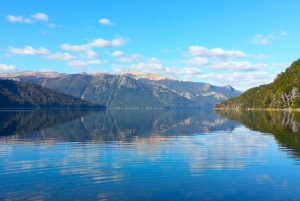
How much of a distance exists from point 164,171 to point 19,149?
2386 cm

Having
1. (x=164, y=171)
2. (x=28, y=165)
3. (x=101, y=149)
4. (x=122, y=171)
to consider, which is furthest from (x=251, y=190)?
(x=101, y=149)

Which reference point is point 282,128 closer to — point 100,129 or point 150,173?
point 100,129

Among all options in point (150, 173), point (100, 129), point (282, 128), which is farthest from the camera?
point (100, 129)

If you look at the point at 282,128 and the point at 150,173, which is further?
the point at 282,128

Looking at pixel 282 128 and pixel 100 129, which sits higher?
pixel 282 128

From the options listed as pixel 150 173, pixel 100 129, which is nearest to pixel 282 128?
pixel 100 129

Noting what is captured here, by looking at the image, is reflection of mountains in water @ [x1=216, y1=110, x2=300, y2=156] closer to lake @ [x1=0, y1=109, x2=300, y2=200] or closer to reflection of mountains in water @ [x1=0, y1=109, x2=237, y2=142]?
lake @ [x1=0, y1=109, x2=300, y2=200]

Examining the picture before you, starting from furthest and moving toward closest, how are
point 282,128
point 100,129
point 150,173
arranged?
point 100,129
point 282,128
point 150,173

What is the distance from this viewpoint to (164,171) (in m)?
28.2

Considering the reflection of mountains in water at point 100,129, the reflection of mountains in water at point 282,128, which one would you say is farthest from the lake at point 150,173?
the reflection of mountains in water at point 100,129

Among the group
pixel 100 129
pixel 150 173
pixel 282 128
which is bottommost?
pixel 150 173

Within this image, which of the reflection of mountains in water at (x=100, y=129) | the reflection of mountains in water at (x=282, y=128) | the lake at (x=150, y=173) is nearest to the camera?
the lake at (x=150, y=173)

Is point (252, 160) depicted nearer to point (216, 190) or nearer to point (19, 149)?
point (216, 190)

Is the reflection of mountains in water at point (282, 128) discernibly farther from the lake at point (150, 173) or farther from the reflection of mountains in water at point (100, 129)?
the reflection of mountains in water at point (100, 129)
